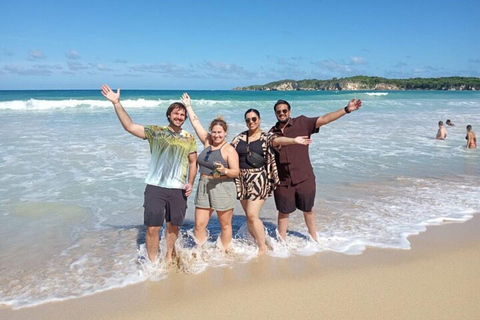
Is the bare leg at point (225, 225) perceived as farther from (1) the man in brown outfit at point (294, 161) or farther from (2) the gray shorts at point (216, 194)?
(1) the man in brown outfit at point (294, 161)

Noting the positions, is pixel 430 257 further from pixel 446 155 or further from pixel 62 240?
pixel 446 155

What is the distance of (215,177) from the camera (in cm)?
454

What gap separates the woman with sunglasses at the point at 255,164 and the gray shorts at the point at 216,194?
124 mm

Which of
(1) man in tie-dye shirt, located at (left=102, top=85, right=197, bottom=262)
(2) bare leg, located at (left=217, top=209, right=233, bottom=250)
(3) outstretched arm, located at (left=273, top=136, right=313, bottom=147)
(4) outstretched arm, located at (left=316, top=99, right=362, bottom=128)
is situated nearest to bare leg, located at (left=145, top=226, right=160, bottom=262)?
(1) man in tie-dye shirt, located at (left=102, top=85, right=197, bottom=262)

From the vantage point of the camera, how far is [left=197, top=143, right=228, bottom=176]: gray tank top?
14.7 ft

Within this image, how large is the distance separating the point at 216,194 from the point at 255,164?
0.58m

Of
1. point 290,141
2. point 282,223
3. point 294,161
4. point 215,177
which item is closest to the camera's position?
point 290,141

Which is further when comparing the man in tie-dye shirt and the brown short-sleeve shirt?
the brown short-sleeve shirt

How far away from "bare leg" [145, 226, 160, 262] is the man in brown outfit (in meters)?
1.56

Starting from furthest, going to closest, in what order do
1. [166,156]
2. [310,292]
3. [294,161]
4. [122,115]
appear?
[294,161] → [166,156] → [122,115] → [310,292]

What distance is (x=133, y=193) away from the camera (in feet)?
26.4

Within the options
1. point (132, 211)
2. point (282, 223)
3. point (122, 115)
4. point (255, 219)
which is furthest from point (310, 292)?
point (132, 211)

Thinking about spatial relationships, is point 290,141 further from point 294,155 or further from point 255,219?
point 255,219

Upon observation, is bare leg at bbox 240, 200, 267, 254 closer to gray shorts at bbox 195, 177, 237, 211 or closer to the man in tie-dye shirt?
gray shorts at bbox 195, 177, 237, 211
